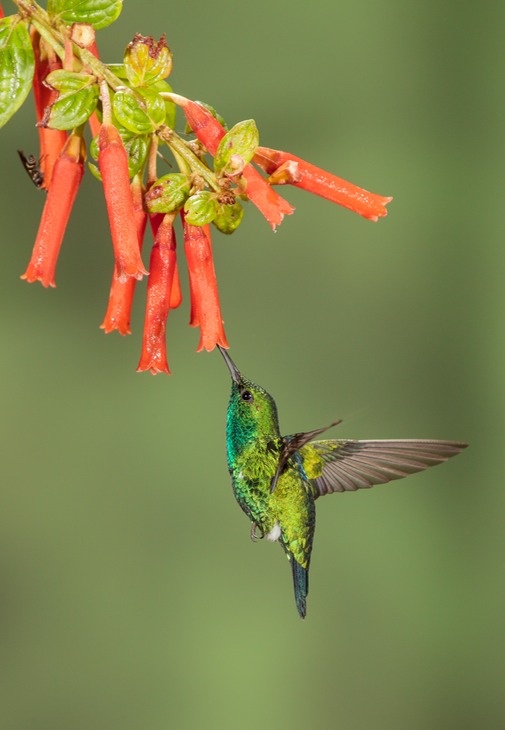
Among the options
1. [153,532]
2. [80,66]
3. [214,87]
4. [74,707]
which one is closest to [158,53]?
[80,66]

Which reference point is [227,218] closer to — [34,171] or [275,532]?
[34,171]

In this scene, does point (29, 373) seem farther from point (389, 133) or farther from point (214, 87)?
point (389, 133)

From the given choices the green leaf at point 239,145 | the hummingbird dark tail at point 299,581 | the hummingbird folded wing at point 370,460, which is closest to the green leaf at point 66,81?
the green leaf at point 239,145

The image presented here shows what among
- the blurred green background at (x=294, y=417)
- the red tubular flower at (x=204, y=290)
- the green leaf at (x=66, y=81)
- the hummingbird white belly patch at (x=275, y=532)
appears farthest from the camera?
the blurred green background at (x=294, y=417)

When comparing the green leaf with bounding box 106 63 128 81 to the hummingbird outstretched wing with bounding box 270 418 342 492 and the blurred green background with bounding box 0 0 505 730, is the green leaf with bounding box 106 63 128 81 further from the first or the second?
the blurred green background with bounding box 0 0 505 730

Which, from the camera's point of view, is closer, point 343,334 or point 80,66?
point 80,66

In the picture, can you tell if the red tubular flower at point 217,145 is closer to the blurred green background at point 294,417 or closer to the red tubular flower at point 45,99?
the red tubular flower at point 45,99
